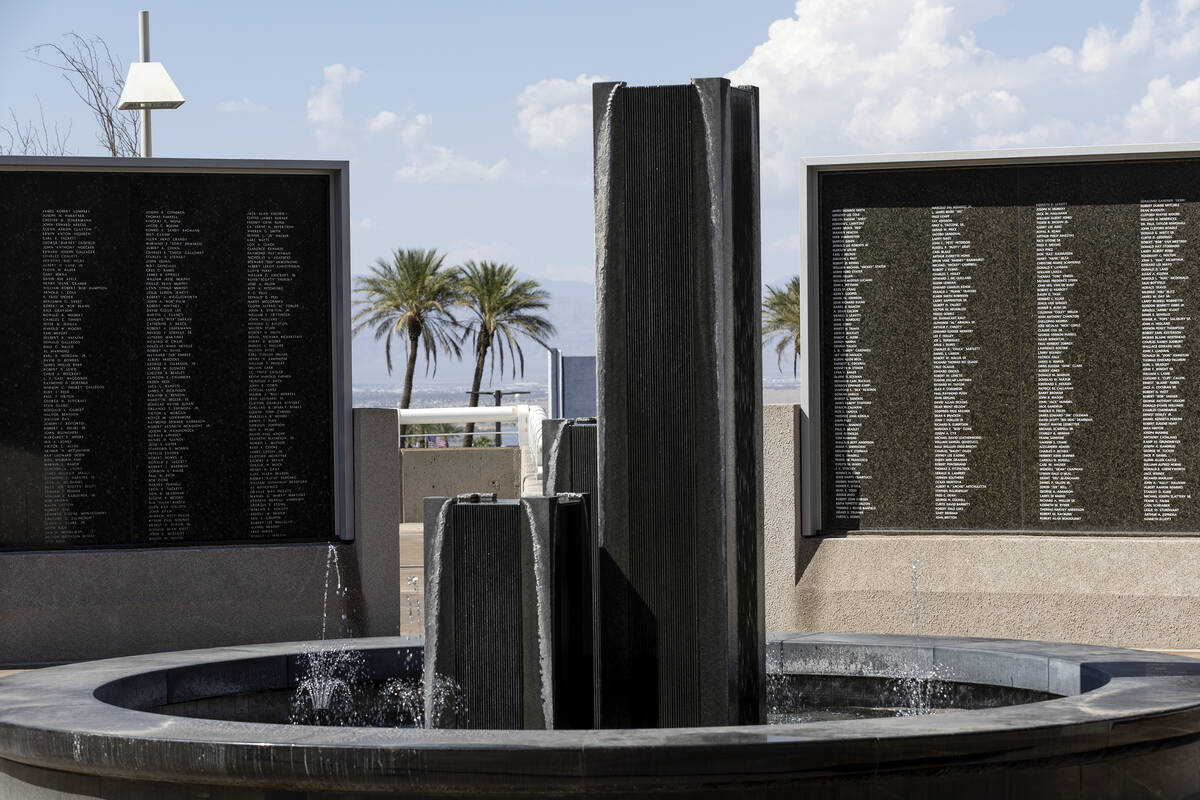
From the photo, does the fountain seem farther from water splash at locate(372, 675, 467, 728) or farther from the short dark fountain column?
water splash at locate(372, 675, 467, 728)

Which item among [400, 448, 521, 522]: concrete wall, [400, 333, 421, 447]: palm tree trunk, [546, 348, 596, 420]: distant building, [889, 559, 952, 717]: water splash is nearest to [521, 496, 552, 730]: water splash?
[889, 559, 952, 717]: water splash

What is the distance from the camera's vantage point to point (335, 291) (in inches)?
404

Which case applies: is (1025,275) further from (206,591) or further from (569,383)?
(569,383)

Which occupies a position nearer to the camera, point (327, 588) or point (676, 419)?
point (676, 419)

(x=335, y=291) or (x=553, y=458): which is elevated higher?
(x=335, y=291)

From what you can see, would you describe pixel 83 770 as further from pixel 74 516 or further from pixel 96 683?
pixel 74 516

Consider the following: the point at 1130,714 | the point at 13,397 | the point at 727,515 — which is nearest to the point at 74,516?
the point at 13,397

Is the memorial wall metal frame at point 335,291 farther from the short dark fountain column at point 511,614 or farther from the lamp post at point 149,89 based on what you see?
the short dark fountain column at point 511,614

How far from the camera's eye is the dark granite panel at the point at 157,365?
32.6 feet

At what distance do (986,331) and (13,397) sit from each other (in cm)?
A: 643

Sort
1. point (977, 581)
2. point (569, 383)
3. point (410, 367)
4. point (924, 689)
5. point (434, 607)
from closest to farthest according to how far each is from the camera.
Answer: point (434, 607) → point (924, 689) → point (977, 581) → point (569, 383) → point (410, 367)

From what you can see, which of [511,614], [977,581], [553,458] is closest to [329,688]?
[553,458]

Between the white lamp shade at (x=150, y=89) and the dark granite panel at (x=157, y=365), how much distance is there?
3.50m

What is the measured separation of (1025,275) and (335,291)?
182 inches
